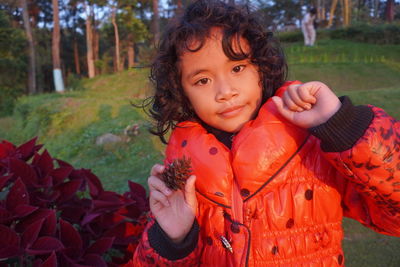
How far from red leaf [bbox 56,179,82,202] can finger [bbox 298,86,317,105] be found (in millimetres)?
1262

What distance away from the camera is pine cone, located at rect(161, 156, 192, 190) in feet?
3.80

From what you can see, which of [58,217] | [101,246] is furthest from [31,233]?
[58,217]

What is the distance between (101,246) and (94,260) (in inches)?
3.4

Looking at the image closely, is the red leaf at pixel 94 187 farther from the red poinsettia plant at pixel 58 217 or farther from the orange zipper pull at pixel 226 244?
the orange zipper pull at pixel 226 244

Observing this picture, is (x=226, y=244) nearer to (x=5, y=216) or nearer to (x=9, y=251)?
(x=9, y=251)

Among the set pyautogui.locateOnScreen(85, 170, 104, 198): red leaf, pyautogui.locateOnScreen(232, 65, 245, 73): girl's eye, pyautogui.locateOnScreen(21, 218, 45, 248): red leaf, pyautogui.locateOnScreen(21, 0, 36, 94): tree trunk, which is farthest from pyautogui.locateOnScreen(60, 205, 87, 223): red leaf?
pyautogui.locateOnScreen(21, 0, 36, 94): tree trunk

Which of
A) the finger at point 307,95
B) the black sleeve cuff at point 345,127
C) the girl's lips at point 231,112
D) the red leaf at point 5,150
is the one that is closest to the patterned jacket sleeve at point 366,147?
the black sleeve cuff at point 345,127

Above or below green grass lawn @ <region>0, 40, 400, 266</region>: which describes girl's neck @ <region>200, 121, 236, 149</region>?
above

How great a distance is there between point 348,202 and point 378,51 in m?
11.5

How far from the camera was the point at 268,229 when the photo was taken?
1.26 m

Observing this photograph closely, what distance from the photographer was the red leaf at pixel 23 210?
4.83 ft

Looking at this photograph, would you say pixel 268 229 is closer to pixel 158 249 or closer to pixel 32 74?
pixel 158 249

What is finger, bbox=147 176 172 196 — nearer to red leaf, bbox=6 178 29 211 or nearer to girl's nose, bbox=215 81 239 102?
girl's nose, bbox=215 81 239 102

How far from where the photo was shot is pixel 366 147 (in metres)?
1.05
